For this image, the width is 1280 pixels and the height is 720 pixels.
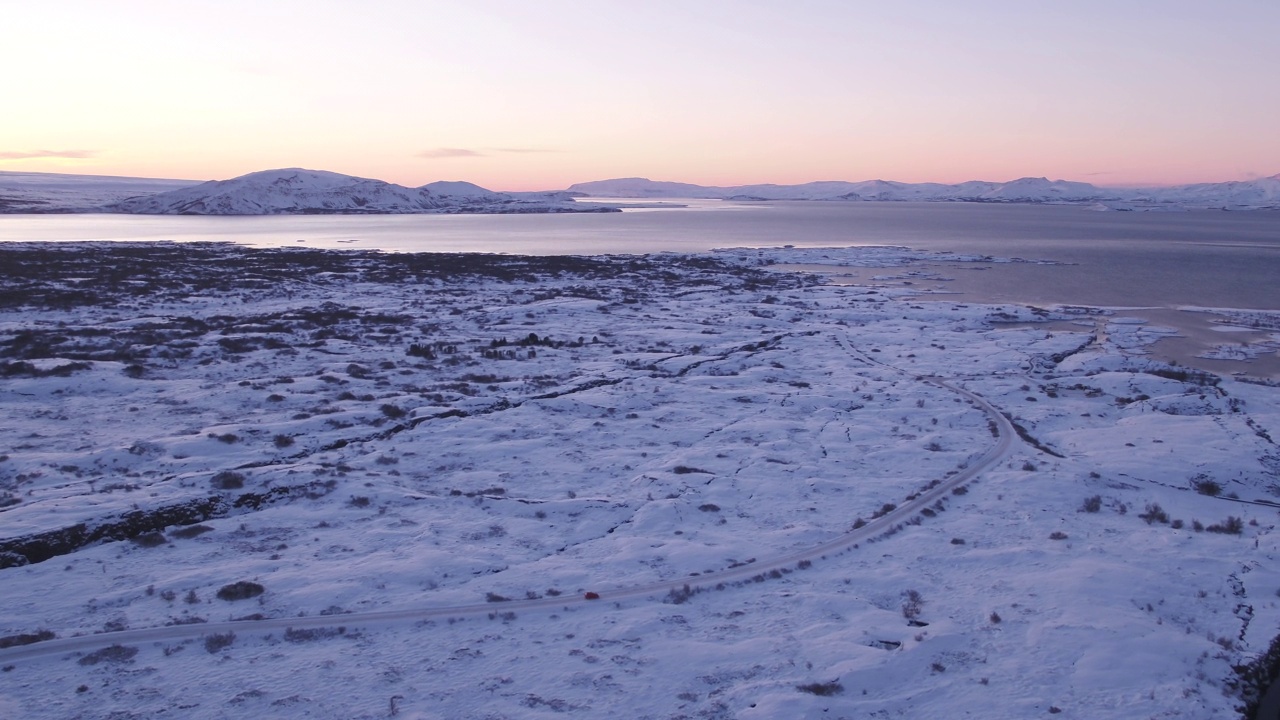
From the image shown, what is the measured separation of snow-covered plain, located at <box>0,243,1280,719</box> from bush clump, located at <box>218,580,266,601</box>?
122mm

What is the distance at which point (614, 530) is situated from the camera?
43.3ft

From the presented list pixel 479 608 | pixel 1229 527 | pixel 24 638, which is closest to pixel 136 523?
pixel 24 638

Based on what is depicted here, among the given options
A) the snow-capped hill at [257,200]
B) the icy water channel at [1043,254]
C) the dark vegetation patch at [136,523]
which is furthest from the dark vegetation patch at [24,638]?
the snow-capped hill at [257,200]

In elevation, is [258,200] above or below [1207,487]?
above

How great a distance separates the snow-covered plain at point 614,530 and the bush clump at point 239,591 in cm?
12

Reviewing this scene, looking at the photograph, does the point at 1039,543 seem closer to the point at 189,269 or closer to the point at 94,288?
the point at 94,288

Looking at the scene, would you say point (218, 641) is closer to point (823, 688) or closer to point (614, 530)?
point (614, 530)

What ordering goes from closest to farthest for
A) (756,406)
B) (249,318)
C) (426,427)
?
1. (426,427)
2. (756,406)
3. (249,318)

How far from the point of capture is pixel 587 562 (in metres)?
11.9

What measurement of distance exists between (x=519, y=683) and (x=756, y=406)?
13.6 m

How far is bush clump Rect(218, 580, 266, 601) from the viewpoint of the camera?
10242mm

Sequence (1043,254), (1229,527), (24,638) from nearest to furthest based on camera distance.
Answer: (24,638)
(1229,527)
(1043,254)

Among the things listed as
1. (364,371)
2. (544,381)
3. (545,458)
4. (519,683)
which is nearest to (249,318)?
(364,371)

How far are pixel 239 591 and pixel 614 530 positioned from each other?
6.03 metres
